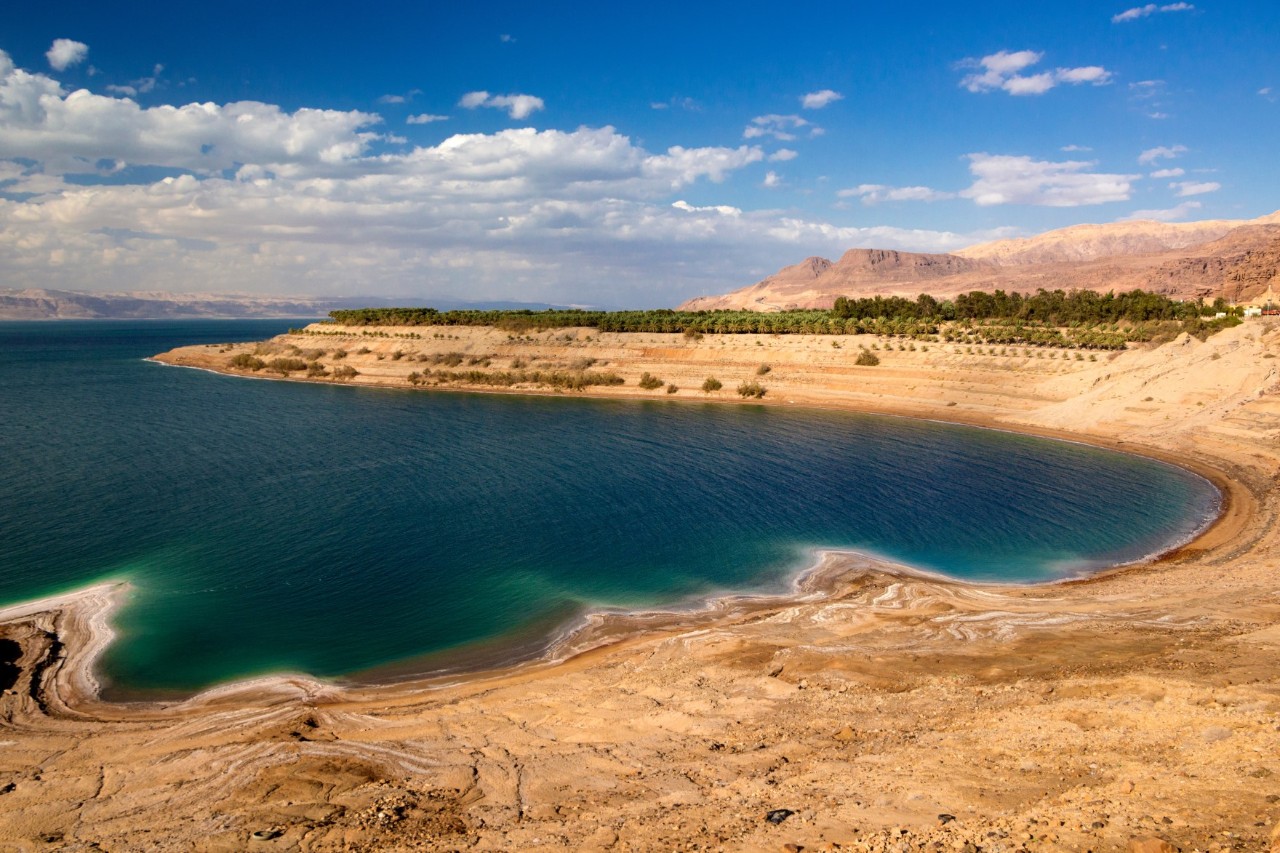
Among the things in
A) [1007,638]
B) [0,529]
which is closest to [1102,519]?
[1007,638]

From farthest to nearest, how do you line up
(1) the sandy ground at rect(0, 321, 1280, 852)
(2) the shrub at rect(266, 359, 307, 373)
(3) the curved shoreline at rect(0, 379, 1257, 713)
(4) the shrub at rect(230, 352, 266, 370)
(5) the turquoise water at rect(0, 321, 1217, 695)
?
(4) the shrub at rect(230, 352, 266, 370) < (2) the shrub at rect(266, 359, 307, 373) < (5) the turquoise water at rect(0, 321, 1217, 695) < (3) the curved shoreline at rect(0, 379, 1257, 713) < (1) the sandy ground at rect(0, 321, 1280, 852)

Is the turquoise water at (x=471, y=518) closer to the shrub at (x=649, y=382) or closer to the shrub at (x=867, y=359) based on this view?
the shrub at (x=867, y=359)

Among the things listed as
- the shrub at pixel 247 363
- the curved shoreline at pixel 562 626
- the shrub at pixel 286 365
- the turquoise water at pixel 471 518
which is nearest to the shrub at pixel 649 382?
the turquoise water at pixel 471 518

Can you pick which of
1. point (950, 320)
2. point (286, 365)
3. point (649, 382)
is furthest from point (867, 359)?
point (286, 365)

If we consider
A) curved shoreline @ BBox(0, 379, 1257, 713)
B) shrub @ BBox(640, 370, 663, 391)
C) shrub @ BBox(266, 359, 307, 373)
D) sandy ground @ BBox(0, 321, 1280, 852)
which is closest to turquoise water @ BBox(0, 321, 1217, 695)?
curved shoreline @ BBox(0, 379, 1257, 713)

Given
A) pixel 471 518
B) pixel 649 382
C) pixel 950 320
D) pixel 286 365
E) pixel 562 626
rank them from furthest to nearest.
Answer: pixel 286 365 → pixel 950 320 → pixel 649 382 → pixel 471 518 → pixel 562 626

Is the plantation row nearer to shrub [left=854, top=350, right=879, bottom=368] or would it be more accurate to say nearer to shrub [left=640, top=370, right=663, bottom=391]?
shrub [left=854, top=350, right=879, bottom=368]

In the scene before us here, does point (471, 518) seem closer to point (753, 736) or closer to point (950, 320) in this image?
point (753, 736)
